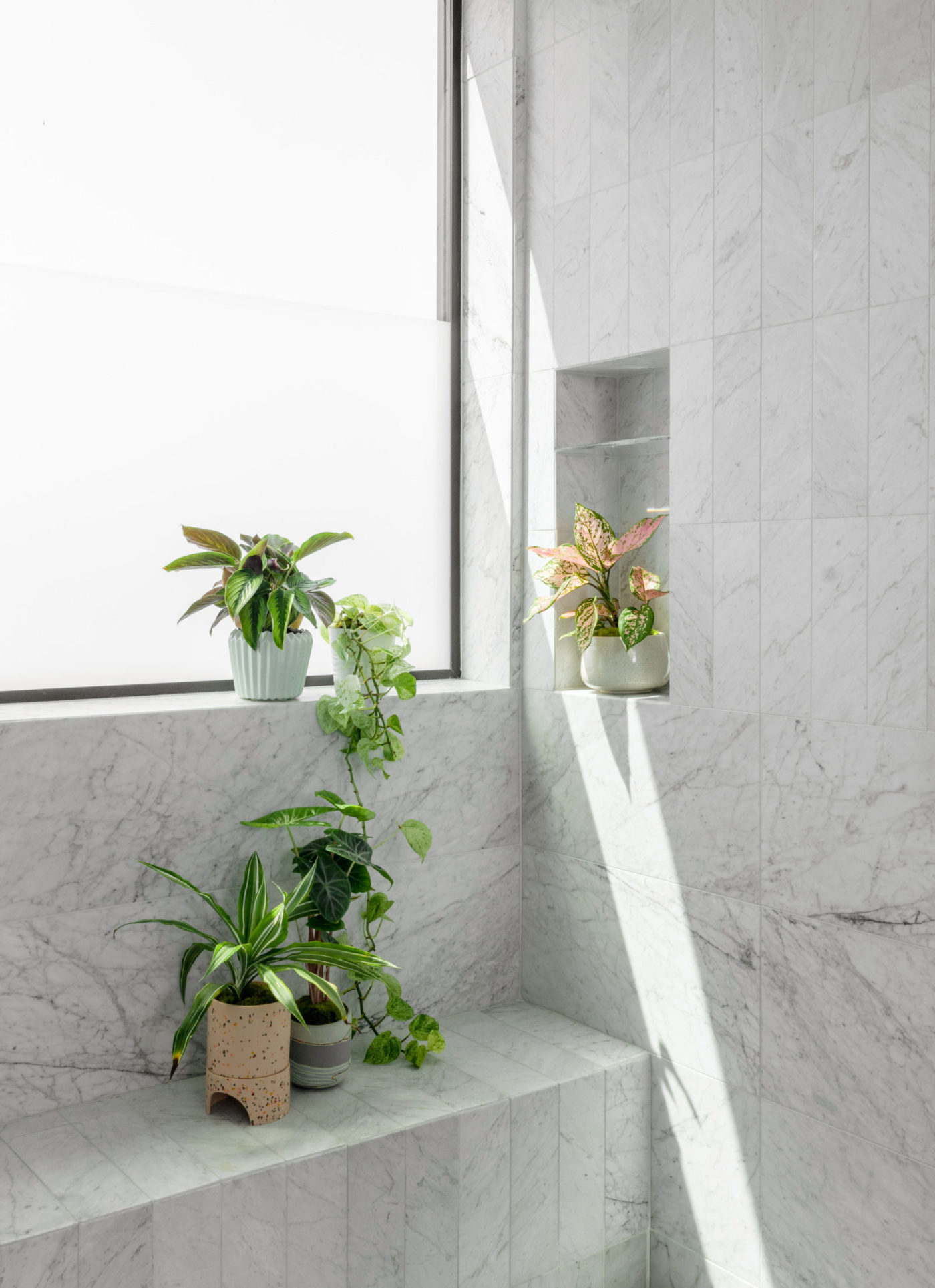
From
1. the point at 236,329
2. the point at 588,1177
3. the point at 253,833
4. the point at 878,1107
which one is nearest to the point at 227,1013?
the point at 253,833

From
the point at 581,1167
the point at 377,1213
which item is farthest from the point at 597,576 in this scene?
the point at 377,1213

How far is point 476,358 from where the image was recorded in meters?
2.72

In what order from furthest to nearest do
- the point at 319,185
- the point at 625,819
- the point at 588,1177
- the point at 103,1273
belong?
1. the point at 319,185
2. the point at 625,819
3. the point at 588,1177
4. the point at 103,1273

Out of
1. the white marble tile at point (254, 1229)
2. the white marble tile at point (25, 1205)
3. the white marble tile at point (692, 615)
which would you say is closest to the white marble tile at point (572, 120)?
the white marble tile at point (692, 615)

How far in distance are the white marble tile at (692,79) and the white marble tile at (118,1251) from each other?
2142 mm

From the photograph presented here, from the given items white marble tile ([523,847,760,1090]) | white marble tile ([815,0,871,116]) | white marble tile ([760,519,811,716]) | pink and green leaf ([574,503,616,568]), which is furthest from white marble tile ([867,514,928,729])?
white marble tile ([815,0,871,116])

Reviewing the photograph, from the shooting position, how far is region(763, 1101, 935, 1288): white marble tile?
72.2 inches

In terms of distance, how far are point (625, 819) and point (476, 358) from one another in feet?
3.89

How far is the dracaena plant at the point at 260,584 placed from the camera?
2135mm

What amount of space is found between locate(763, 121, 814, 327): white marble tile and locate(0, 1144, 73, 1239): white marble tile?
75.2 inches

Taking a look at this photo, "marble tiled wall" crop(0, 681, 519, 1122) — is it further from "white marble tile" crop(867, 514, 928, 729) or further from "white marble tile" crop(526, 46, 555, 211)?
"white marble tile" crop(526, 46, 555, 211)

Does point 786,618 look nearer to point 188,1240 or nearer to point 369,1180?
point 369,1180

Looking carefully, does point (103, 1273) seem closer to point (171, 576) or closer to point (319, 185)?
point (171, 576)

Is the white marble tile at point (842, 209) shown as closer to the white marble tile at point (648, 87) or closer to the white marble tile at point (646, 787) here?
the white marble tile at point (648, 87)
